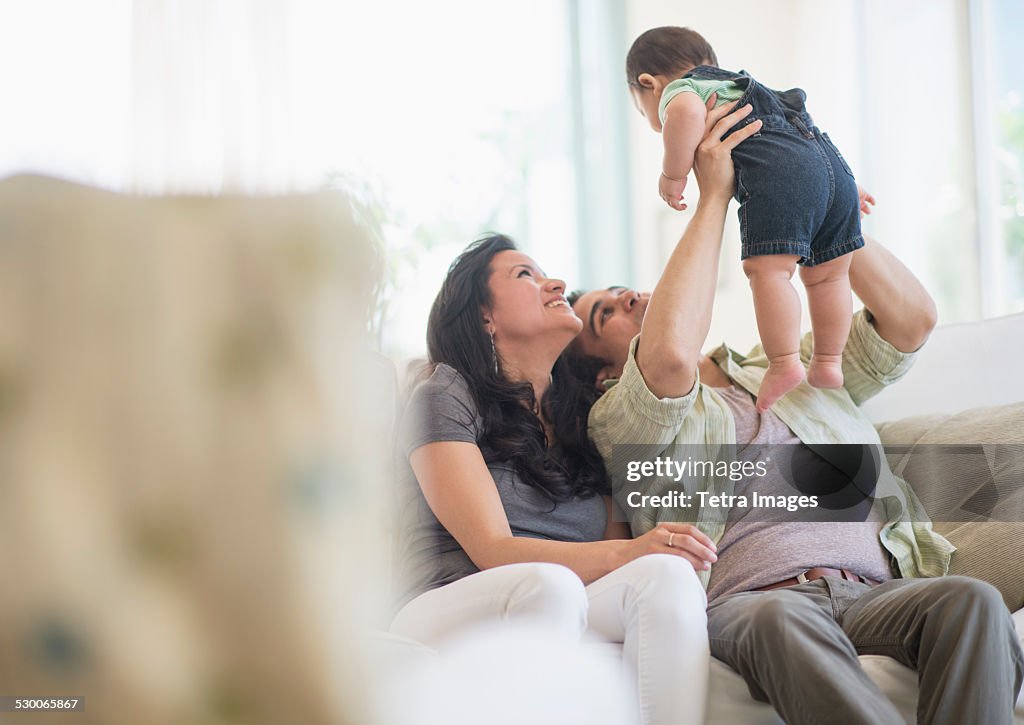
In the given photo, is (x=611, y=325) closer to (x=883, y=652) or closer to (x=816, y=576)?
(x=816, y=576)

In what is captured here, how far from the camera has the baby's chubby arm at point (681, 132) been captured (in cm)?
109

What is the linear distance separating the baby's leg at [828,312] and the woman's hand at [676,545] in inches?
11.2

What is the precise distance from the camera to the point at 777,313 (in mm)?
1102

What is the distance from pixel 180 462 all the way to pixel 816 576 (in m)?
1.15

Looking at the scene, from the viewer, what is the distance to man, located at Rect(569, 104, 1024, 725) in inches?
38.9

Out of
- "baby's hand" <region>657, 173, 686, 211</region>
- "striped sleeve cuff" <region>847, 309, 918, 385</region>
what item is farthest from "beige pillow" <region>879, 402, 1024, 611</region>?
"baby's hand" <region>657, 173, 686, 211</region>

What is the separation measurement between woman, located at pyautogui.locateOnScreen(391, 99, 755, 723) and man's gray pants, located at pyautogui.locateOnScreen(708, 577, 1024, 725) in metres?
0.08

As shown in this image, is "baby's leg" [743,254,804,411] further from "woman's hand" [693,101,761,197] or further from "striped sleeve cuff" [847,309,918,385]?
"striped sleeve cuff" [847,309,918,385]

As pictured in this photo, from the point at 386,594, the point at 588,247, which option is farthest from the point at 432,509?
the point at 588,247

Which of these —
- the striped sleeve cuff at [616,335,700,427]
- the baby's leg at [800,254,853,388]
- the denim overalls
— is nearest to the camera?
the denim overalls

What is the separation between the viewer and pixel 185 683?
29 cm

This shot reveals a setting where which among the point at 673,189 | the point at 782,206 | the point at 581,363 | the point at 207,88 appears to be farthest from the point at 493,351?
the point at 207,88

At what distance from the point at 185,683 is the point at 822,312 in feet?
3.46

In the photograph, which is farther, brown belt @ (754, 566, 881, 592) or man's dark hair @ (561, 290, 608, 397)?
A: man's dark hair @ (561, 290, 608, 397)
